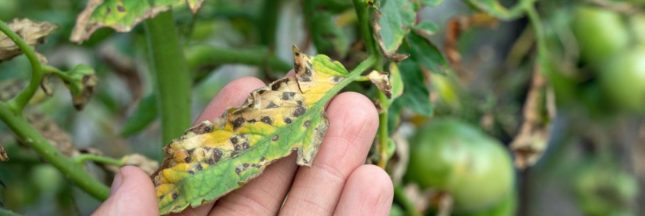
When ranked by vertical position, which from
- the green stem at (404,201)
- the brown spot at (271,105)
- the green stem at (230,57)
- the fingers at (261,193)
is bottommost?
the green stem at (404,201)

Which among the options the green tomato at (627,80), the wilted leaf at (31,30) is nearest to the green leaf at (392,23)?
the wilted leaf at (31,30)

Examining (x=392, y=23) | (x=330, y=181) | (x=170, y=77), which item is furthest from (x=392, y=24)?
(x=170, y=77)

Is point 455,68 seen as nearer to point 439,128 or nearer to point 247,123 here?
point 439,128

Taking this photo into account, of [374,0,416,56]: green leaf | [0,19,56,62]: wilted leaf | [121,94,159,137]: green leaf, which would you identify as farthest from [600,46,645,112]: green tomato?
[0,19,56,62]: wilted leaf

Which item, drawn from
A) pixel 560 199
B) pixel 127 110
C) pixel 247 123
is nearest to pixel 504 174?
pixel 127 110

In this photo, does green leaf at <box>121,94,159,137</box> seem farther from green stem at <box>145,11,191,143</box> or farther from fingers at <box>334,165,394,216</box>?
fingers at <box>334,165,394,216</box>

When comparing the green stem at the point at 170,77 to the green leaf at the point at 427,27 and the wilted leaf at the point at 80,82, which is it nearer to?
the wilted leaf at the point at 80,82
